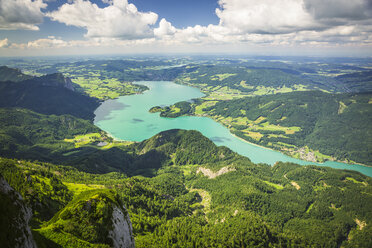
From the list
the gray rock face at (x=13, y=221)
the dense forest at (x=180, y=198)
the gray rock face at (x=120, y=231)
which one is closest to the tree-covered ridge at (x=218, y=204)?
the dense forest at (x=180, y=198)

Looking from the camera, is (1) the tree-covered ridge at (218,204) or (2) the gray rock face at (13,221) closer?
(2) the gray rock face at (13,221)

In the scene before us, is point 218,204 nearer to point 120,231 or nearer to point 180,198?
point 180,198

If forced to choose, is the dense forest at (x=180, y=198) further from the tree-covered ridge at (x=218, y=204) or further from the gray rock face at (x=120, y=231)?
the gray rock face at (x=120, y=231)

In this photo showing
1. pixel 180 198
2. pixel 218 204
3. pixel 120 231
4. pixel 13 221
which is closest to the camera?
pixel 13 221

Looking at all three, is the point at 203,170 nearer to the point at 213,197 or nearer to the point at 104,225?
the point at 213,197

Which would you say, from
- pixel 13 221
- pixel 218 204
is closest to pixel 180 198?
pixel 218 204
